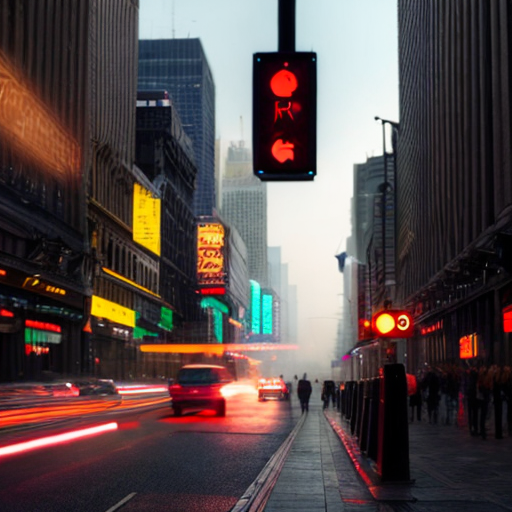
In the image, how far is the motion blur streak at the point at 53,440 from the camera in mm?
17250

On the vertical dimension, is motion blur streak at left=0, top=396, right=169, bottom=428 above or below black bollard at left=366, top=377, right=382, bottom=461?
below

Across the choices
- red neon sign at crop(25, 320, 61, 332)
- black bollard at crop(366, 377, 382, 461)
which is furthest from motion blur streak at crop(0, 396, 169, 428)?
red neon sign at crop(25, 320, 61, 332)

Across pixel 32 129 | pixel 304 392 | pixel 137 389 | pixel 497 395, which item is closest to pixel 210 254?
pixel 32 129

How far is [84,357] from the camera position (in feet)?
227

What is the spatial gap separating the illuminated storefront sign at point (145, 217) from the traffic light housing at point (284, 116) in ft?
268

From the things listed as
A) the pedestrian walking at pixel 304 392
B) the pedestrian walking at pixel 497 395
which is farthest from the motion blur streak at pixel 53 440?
the pedestrian walking at pixel 304 392

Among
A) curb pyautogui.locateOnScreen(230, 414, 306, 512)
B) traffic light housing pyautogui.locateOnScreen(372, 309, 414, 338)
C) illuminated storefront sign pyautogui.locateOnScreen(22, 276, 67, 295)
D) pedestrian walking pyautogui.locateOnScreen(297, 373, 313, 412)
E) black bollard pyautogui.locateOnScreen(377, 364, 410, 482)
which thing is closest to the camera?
curb pyautogui.locateOnScreen(230, 414, 306, 512)

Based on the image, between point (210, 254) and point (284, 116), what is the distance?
12861 centimetres

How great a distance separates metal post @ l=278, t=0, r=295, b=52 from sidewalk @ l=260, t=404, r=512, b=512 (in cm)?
501

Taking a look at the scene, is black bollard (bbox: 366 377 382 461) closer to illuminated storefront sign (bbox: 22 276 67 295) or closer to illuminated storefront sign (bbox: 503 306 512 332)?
illuminated storefront sign (bbox: 503 306 512 332)

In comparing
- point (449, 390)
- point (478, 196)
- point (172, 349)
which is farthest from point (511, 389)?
point (172, 349)

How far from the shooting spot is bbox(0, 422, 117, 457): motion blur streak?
1725 cm

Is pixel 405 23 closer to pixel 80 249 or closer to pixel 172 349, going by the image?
pixel 80 249

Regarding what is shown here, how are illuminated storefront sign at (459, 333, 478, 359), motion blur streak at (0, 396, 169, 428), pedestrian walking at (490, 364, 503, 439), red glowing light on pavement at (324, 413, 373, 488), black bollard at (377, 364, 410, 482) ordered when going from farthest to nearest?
illuminated storefront sign at (459, 333, 478, 359) < pedestrian walking at (490, 364, 503, 439) < motion blur streak at (0, 396, 169, 428) < red glowing light on pavement at (324, 413, 373, 488) < black bollard at (377, 364, 410, 482)
